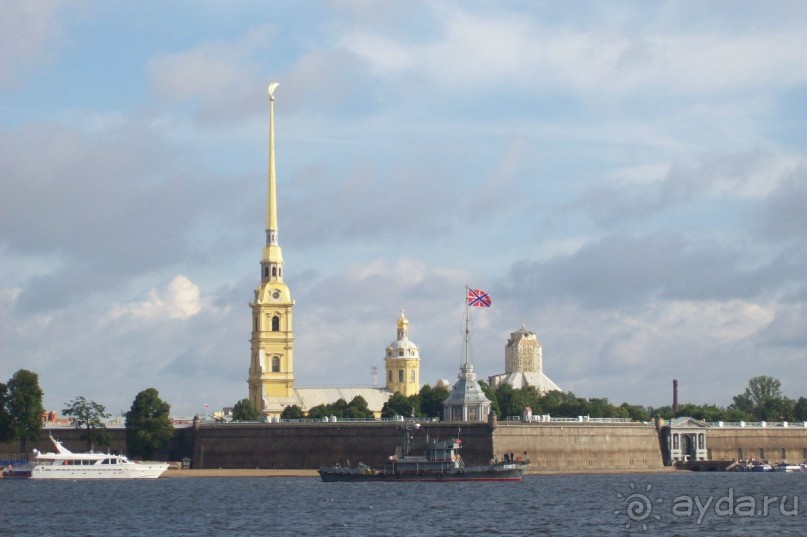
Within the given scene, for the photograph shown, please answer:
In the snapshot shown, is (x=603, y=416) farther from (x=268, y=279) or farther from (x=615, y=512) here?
(x=615, y=512)

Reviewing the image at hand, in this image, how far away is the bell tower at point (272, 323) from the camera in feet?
Answer: 632

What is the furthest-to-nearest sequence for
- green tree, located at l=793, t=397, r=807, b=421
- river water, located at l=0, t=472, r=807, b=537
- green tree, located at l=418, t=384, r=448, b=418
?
green tree, located at l=793, t=397, r=807, b=421
green tree, located at l=418, t=384, r=448, b=418
river water, located at l=0, t=472, r=807, b=537

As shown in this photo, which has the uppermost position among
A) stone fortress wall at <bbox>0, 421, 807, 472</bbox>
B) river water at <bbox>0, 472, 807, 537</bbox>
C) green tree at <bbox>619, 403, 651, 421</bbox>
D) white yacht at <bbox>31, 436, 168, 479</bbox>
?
green tree at <bbox>619, 403, 651, 421</bbox>

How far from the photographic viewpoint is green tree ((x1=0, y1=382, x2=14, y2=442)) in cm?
14912

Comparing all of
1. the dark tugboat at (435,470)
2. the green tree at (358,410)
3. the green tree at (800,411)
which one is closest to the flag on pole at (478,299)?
the dark tugboat at (435,470)

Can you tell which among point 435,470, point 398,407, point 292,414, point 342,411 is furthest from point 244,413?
point 435,470

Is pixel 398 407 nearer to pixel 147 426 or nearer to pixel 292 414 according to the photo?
pixel 292 414

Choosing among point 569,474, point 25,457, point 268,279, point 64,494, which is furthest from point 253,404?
point 64,494

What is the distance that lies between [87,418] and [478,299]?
139ft

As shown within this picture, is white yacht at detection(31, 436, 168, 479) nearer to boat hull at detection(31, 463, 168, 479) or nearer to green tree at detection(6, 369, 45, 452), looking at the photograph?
boat hull at detection(31, 463, 168, 479)

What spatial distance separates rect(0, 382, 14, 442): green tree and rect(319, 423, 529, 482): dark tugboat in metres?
33.2

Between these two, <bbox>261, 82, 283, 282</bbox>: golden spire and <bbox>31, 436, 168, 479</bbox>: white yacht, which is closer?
<bbox>31, 436, 168, 479</bbox>: white yacht

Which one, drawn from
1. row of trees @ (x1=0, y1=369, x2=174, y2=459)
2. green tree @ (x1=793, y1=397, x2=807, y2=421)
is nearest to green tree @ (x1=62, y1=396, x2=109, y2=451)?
row of trees @ (x1=0, y1=369, x2=174, y2=459)

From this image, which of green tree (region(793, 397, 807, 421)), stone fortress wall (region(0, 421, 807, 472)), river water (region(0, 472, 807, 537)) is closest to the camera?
river water (region(0, 472, 807, 537))
